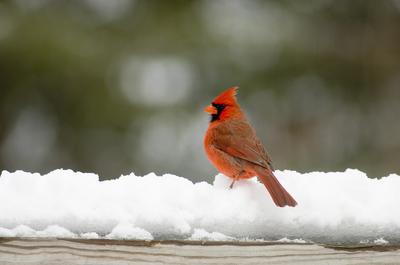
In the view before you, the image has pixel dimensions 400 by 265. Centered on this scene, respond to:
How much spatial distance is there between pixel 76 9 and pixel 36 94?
89 cm

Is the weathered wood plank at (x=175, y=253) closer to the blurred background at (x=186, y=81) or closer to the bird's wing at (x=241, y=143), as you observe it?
the bird's wing at (x=241, y=143)

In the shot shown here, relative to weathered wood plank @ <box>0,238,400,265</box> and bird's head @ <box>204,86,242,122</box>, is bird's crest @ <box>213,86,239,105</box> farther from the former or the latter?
weathered wood plank @ <box>0,238,400,265</box>

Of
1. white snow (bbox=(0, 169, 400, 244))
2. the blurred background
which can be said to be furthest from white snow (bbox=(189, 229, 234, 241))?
the blurred background

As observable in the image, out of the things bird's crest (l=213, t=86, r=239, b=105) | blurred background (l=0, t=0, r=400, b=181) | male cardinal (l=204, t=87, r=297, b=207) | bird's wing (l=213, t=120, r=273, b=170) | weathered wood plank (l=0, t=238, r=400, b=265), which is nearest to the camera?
weathered wood plank (l=0, t=238, r=400, b=265)

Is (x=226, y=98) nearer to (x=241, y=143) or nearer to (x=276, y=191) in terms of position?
(x=241, y=143)

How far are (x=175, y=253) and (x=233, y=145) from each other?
1.33 metres

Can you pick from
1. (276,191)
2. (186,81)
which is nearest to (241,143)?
(276,191)

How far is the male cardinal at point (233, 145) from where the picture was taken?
3119 mm

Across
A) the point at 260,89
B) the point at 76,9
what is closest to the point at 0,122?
the point at 76,9

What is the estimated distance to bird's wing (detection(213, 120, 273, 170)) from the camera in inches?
127

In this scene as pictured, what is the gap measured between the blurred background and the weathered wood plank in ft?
13.8

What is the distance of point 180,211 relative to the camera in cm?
213

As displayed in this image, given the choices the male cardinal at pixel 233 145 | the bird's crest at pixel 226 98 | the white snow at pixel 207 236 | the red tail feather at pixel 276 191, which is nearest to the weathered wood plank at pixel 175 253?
the white snow at pixel 207 236

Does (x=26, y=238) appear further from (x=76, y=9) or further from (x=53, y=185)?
(x=76, y=9)
